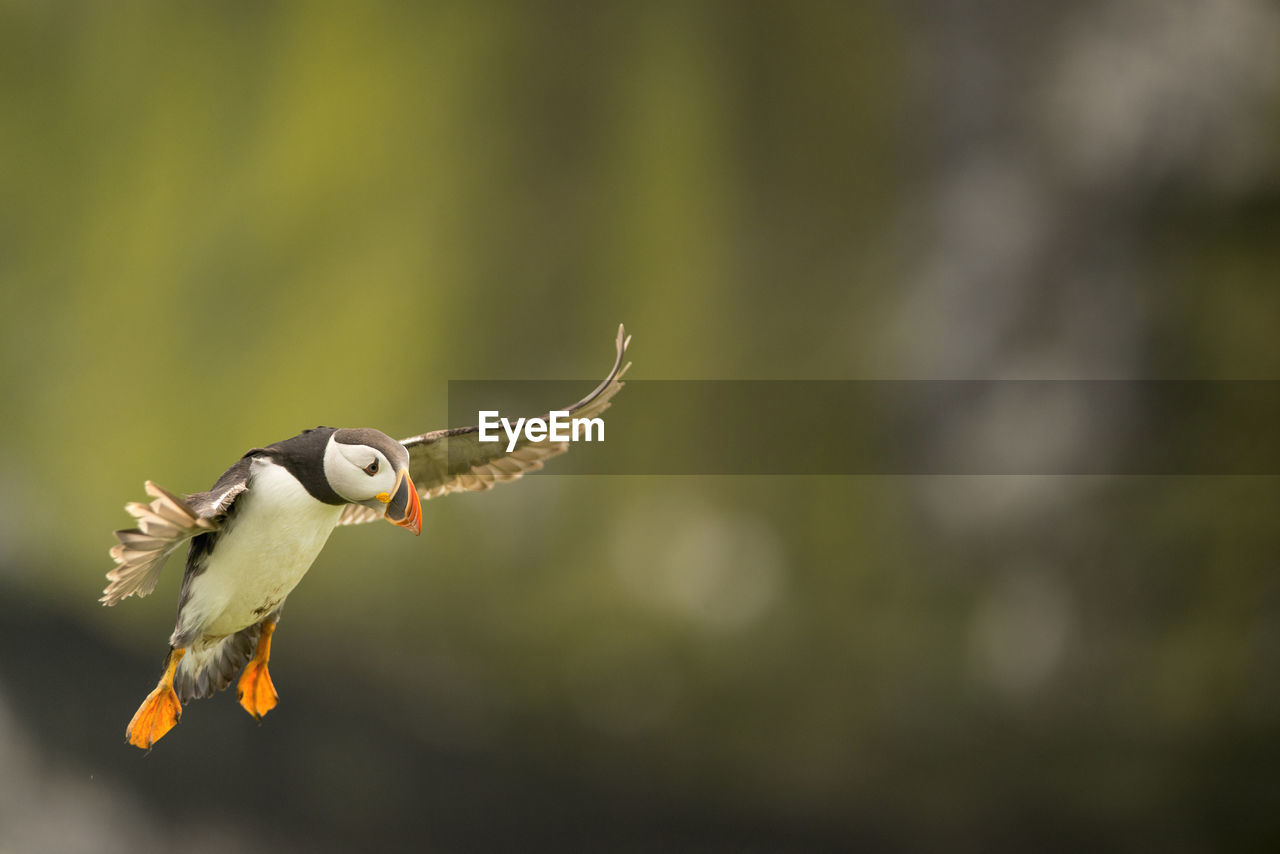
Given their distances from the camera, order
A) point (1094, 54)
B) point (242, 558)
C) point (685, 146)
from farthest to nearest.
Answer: point (685, 146), point (1094, 54), point (242, 558)

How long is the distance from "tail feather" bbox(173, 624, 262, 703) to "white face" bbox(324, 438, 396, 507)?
0.56m

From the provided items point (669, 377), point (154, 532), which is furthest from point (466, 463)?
point (669, 377)

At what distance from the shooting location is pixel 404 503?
1692mm

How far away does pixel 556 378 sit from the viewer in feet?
13.6

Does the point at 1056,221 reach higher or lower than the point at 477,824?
higher

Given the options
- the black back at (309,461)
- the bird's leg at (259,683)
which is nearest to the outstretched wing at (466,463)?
the bird's leg at (259,683)

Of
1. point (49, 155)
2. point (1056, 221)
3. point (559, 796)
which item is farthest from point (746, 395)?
point (49, 155)

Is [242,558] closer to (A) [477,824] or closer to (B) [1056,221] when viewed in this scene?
(A) [477,824]

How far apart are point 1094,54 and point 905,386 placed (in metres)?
1.21

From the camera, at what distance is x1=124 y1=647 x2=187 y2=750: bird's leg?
187 cm

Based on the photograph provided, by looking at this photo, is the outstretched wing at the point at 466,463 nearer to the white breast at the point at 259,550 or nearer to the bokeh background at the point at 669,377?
the white breast at the point at 259,550

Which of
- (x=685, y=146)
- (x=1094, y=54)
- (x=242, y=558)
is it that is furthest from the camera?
(x=685, y=146)

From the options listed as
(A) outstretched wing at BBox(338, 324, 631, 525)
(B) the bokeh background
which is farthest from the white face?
(B) the bokeh background

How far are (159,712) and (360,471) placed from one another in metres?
0.58
